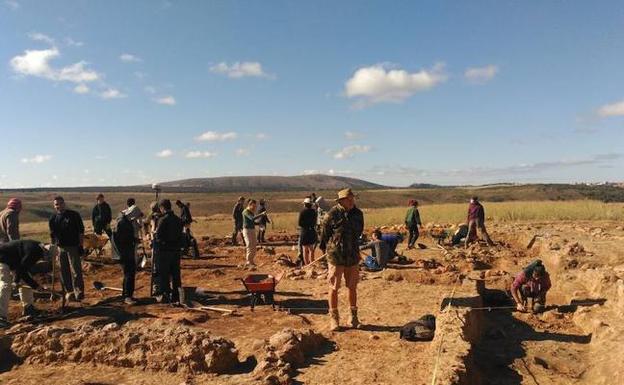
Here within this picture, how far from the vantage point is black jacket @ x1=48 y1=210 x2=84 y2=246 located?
28.4ft

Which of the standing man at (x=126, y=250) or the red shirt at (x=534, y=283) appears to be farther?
the standing man at (x=126, y=250)

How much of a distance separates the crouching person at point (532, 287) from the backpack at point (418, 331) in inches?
95.8

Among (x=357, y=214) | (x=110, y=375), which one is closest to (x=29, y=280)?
(x=110, y=375)

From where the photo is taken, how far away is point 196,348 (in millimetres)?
5727

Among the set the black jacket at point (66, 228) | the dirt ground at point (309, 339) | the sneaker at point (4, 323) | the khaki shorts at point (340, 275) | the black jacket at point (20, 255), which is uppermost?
the black jacket at point (66, 228)

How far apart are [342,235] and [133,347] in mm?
2935

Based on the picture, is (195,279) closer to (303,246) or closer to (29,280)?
(303,246)

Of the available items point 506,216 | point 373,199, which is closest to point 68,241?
point 506,216

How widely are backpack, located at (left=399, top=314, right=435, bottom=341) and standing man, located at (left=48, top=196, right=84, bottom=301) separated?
18.6 feet

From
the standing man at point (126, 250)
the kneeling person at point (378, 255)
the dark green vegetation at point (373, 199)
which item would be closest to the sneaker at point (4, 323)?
the standing man at point (126, 250)

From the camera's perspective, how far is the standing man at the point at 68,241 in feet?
28.4

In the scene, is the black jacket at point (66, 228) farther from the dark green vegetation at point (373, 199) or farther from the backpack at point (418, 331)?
the dark green vegetation at point (373, 199)

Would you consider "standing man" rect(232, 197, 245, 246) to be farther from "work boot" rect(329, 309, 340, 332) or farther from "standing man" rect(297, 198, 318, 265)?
"work boot" rect(329, 309, 340, 332)

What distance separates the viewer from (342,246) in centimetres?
690
